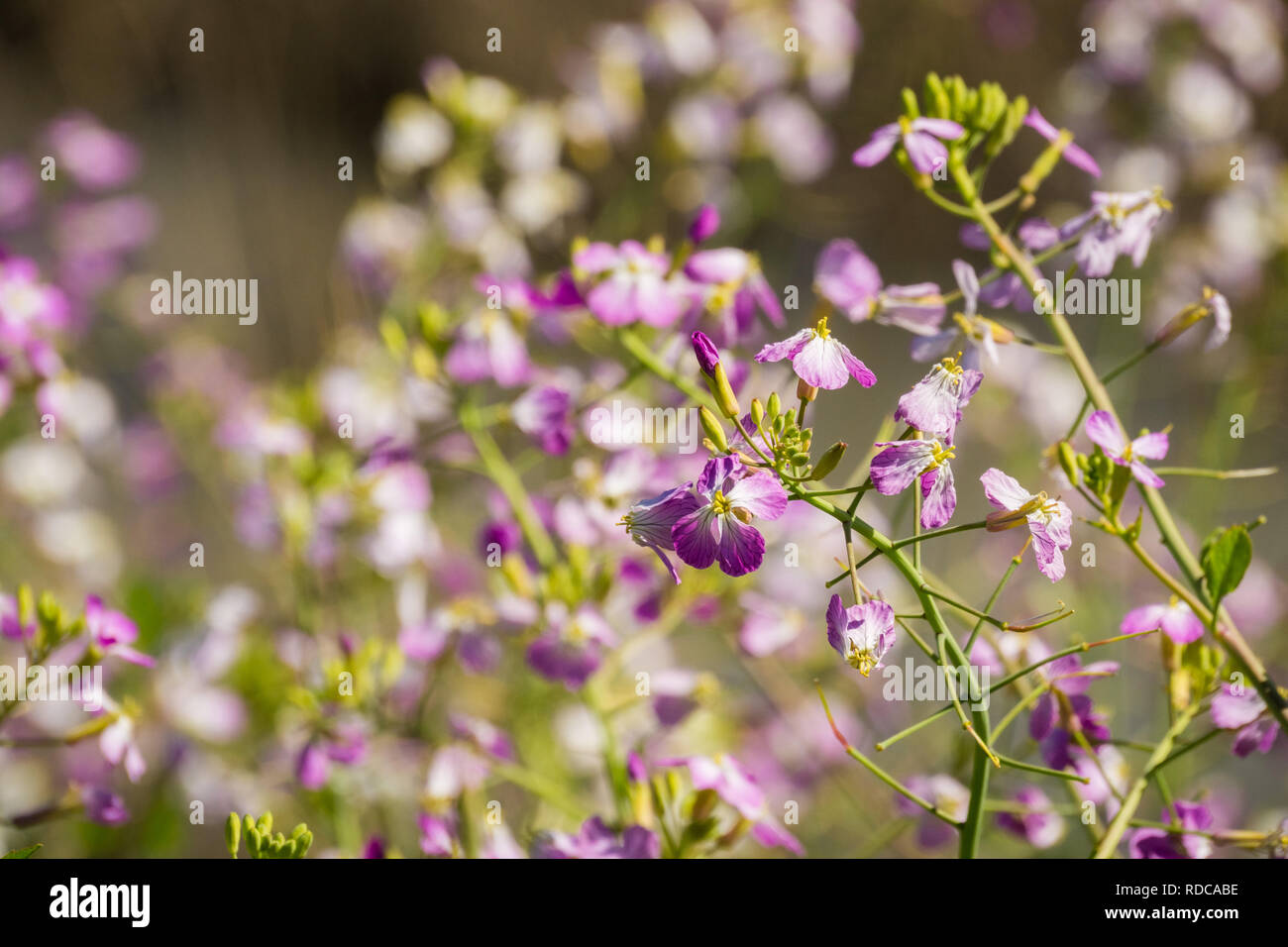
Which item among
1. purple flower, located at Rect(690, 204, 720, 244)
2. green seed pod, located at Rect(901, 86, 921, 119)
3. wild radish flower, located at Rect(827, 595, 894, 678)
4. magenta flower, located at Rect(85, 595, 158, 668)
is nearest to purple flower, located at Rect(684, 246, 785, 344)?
purple flower, located at Rect(690, 204, 720, 244)

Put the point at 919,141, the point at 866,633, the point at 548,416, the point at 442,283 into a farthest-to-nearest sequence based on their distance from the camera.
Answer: the point at 442,283, the point at 548,416, the point at 919,141, the point at 866,633

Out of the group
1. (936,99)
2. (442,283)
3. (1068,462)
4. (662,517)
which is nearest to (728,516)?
(662,517)

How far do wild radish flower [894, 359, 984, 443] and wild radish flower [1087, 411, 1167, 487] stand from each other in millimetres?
68

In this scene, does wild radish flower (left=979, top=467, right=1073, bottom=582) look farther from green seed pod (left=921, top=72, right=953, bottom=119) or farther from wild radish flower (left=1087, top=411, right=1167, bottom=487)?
green seed pod (left=921, top=72, right=953, bottom=119)

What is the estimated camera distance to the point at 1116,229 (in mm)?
486

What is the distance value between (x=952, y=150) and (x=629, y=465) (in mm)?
239

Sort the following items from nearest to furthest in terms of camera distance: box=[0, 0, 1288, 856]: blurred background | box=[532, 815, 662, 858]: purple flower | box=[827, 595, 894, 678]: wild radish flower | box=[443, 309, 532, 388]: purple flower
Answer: box=[827, 595, 894, 678]: wild radish flower, box=[532, 815, 662, 858]: purple flower, box=[443, 309, 532, 388]: purple flower, box=[0, 0, 1288, 856]: blurred background

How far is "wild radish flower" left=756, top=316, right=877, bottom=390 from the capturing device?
1.28 ft

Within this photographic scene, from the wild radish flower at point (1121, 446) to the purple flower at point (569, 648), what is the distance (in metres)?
0.27

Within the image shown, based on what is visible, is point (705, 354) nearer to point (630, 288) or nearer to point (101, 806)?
point (630, 288)

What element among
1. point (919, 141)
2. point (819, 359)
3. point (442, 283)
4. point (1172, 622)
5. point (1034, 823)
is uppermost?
point (442, 283)

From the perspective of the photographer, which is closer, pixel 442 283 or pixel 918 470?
pixel 918 470

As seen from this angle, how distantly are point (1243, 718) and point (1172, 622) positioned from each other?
5 cm

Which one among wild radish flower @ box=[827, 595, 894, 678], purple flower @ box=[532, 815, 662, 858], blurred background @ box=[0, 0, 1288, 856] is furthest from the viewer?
blurred background @ box=[0, 0, 1288, 856]
